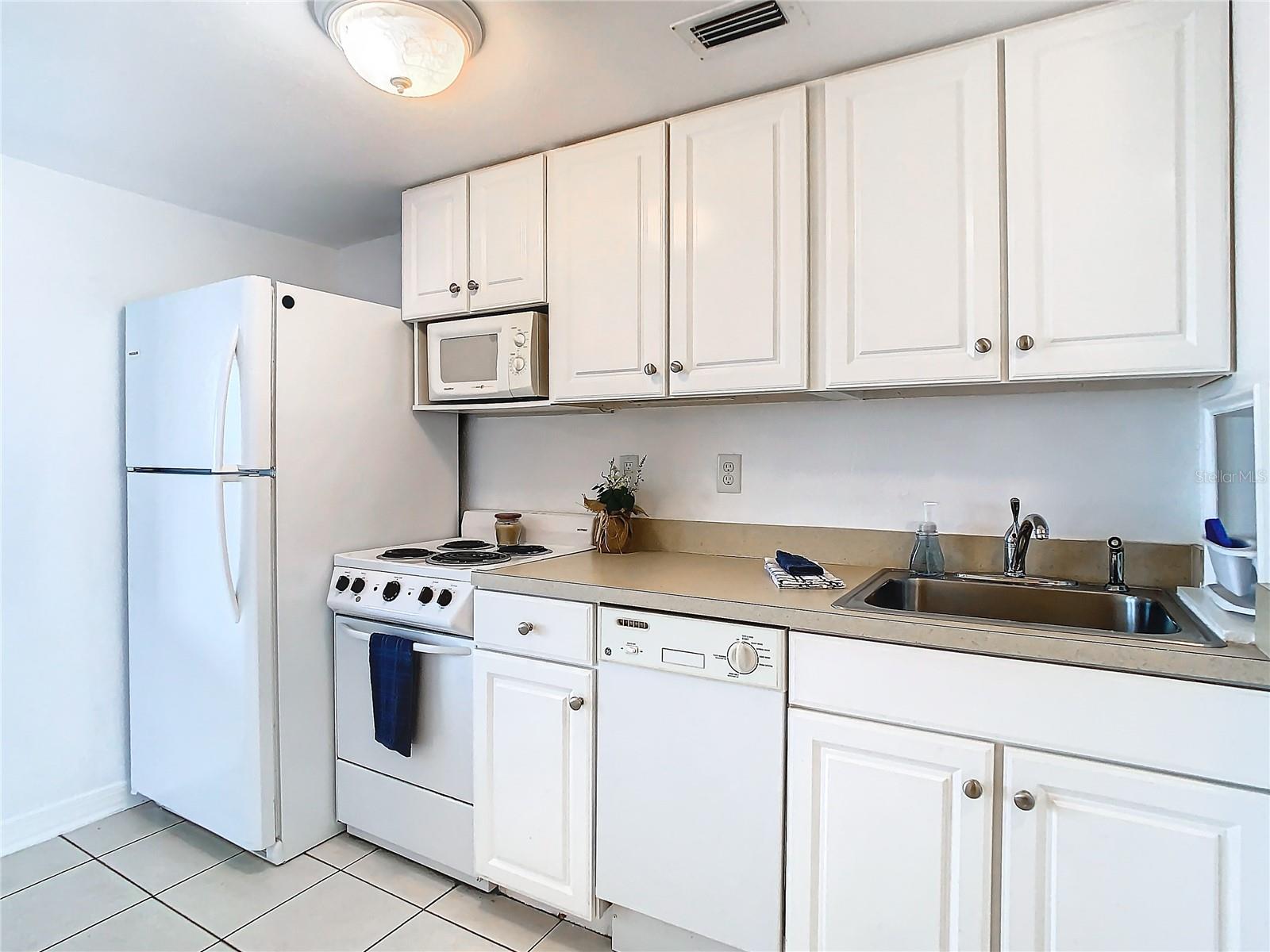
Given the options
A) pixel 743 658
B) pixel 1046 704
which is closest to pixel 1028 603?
pixel 1046 704

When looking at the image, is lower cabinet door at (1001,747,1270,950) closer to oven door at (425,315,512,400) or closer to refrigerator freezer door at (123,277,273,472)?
oven door at (425,315,512,400)

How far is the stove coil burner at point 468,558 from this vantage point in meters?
2.15

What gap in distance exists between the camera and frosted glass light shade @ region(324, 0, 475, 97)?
4.81 ft

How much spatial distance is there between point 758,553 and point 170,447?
197cm

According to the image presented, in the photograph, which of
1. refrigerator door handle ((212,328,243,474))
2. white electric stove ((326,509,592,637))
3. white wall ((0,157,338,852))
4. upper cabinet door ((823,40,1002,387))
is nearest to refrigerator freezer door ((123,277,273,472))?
refrigerator door handle ((212,328,243,474))

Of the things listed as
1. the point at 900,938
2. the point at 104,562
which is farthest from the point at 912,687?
the point at 104,562

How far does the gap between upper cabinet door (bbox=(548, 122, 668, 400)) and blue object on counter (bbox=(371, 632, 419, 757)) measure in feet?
3.02

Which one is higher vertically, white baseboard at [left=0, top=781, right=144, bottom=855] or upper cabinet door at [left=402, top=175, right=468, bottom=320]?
upper cabinet door at [left=402, top=175, right=468, bottom=320]

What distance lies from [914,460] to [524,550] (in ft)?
4.31

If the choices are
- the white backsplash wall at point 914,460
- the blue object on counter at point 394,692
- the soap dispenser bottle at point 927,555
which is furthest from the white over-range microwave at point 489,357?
the soap dispenser bottle at point 927,555

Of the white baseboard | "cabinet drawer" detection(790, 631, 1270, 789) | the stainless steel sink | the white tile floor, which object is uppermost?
the stainless steel sink

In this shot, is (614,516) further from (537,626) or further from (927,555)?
(927,555)

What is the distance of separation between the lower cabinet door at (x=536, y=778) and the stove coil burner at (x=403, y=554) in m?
0.51

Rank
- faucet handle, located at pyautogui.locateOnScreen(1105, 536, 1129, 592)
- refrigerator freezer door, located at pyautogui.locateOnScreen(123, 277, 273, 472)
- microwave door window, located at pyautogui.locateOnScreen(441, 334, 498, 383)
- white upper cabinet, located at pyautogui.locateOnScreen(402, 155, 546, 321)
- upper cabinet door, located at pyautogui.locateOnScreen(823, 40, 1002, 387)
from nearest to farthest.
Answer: upper cabinet door, located at pyautogui.locateOnScreen(823, 40, 1002, 387), faucet handle, located at pyautogui.locateOnScreen(1105, 536, 1129, 592), refrigerator freezer door, located at pyautogui.locateOnScreen(123, 277, 273, 472), white upper cabinet, located at pyautogui.locateOnScreen(402, 155, 546, 321), microwave door window, located at pyautogui.locateOnScreen(441, 334, 498, 383)
